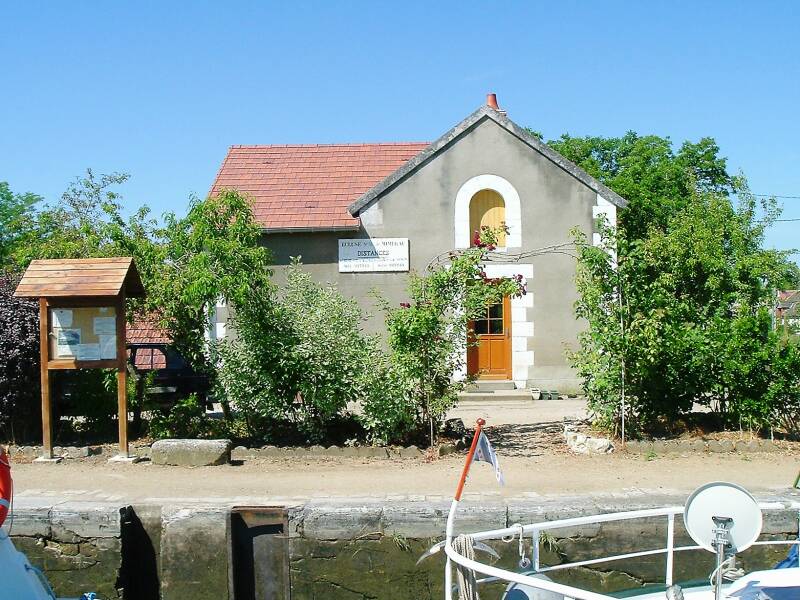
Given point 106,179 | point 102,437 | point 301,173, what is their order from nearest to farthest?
point 102,437 → point 301,173 → point 106,179

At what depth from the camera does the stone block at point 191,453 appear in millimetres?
9891

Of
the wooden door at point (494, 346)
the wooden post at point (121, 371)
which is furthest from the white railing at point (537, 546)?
the wooden door at point (494, 346)

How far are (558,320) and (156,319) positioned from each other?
799 centimetres

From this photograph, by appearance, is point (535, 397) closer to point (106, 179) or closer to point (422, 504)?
point (422, 504)

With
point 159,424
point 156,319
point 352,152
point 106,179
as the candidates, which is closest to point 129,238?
point 156,319

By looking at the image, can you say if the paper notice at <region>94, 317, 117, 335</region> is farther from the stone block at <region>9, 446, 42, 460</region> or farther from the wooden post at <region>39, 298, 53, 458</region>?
the stone block at <region>9, 446, 42, 460</region>

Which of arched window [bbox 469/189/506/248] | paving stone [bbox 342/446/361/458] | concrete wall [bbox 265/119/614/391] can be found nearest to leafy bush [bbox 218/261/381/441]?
paving stone [bbox 342/446/361/458]

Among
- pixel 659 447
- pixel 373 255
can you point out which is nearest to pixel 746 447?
pixel 659 447

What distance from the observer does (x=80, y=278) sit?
404 inches

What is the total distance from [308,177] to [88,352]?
8.44 meters

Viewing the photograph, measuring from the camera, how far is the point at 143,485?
9.00m

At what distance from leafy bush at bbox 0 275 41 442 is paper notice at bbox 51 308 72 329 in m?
0.86

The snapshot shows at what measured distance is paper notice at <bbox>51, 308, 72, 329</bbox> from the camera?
10.3 m

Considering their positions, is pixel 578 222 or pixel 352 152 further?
pixel 352 152
